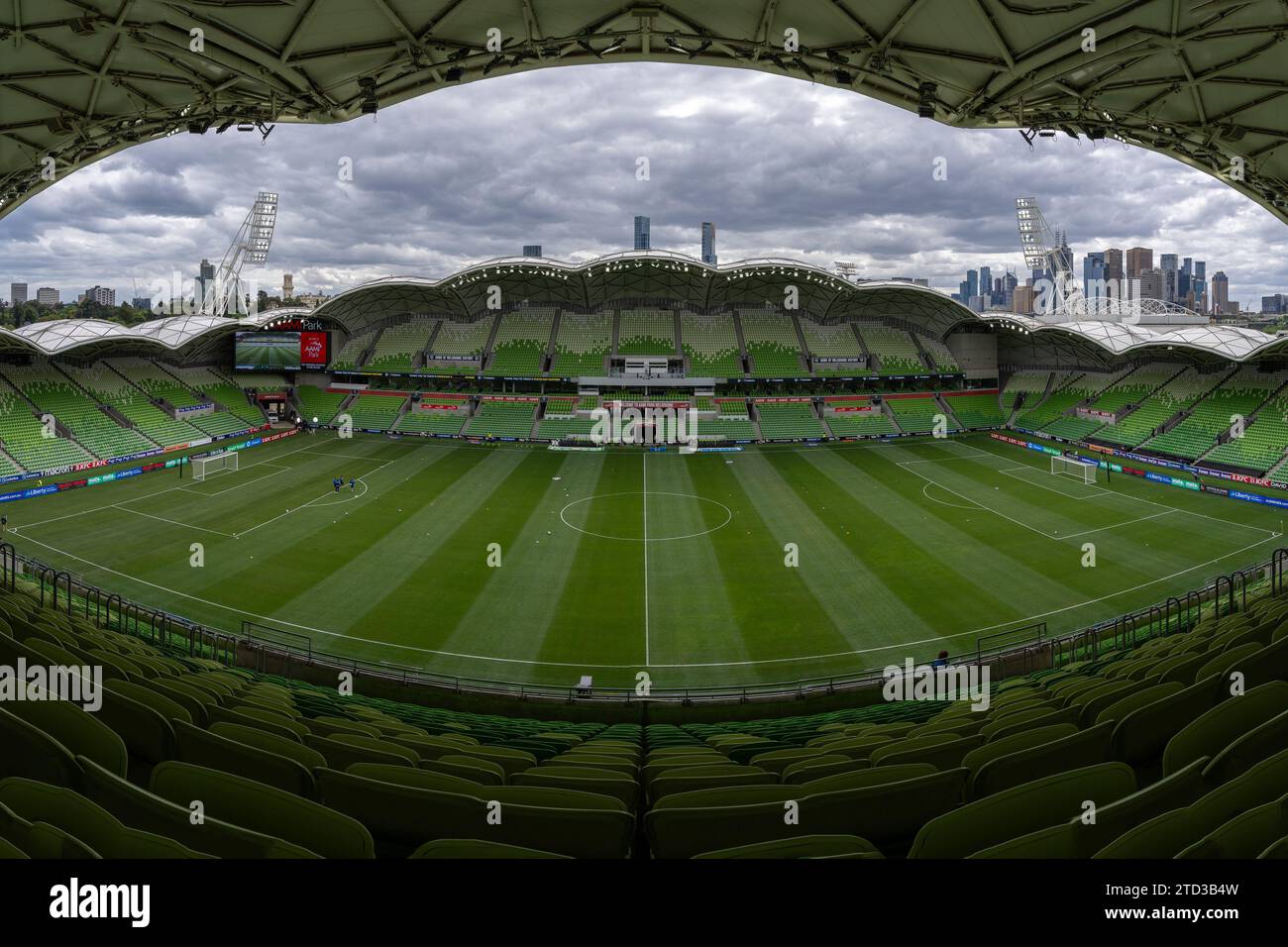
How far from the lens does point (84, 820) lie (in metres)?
2.97

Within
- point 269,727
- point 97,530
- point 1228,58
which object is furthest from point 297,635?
point 1228,58

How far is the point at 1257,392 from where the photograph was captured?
47312 millimetres

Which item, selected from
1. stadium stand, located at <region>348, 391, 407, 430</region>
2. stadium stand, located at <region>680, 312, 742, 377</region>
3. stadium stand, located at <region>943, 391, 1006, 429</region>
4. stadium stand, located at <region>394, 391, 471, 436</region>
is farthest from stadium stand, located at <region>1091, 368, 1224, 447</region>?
stadium stand, located at <region>348, 391, 407, 430</region>

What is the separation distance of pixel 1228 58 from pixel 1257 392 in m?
51.4

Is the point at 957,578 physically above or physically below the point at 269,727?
below

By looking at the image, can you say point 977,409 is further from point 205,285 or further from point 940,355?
point 205,285

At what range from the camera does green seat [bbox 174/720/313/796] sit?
4.79 m

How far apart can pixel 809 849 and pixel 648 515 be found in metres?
33.0

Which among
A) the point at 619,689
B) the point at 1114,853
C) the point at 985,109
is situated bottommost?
the point at 619,689

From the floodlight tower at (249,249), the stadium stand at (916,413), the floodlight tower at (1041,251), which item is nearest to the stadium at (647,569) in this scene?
the stadium stand at (916,413)

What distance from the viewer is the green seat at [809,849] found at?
319 centimetres

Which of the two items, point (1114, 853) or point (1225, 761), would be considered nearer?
point (1114, 853)
